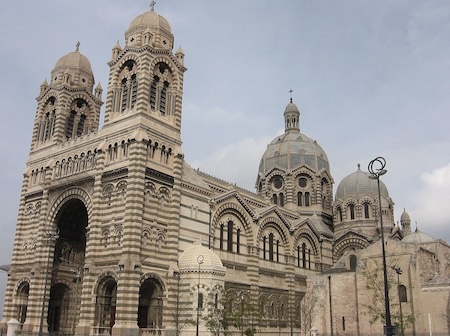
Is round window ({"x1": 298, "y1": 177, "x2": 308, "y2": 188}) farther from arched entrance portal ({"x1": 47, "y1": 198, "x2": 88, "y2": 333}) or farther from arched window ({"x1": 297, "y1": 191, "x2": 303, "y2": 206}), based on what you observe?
arched entrance portal ({"x1": 47, "y1": 198, "x2": 88, "y2": 333})

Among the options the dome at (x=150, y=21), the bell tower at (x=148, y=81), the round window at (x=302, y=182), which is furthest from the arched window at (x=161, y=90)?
the round window at (x=302, y=182)

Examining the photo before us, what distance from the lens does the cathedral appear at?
3794 centimetres

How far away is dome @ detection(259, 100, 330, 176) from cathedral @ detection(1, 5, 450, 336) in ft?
40.1

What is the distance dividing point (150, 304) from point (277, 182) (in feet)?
107

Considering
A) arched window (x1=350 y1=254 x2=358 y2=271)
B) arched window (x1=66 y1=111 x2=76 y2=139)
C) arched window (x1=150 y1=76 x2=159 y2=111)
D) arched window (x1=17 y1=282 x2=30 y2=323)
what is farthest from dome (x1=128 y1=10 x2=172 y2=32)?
arched window (x1=350 y1=254 x2=358 y2=271)

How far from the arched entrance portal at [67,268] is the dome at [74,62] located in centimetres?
1441

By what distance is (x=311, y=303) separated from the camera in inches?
1997

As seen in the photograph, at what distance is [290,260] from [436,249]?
1466 centimetres

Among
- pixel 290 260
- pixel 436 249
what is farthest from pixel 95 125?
pixel 436 249

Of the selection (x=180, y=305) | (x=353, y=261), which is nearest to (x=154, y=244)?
(x=180, y=305)

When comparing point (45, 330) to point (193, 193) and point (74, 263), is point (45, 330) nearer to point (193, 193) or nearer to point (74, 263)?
point (74, 263)

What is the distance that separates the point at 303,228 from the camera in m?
56.8

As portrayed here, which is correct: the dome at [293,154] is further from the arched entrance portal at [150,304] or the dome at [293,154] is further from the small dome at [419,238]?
the arched entrance portal at [150,304]

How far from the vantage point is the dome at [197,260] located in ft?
128
